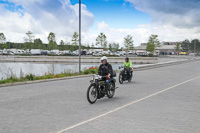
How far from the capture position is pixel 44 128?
5129mm

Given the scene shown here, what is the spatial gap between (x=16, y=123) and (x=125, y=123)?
2676 millimetres

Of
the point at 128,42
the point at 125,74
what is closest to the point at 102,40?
the point at 128,42

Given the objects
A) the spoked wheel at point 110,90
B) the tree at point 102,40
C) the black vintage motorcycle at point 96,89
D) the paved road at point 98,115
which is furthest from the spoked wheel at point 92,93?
the tree at point 102,40

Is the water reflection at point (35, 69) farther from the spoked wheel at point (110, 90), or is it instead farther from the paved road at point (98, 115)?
the paved road at point (98, 115)

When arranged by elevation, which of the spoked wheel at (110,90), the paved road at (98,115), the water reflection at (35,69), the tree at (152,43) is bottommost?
the water reflection at (35,69)

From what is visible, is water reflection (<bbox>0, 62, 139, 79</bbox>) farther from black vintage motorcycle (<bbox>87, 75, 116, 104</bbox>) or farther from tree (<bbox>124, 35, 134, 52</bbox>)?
tree (<bbox>124, 35, 134, 52</bbox>)

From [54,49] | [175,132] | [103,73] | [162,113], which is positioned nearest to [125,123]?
[175,132]

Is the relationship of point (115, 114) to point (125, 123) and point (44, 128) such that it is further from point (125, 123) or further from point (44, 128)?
point (44, 128)

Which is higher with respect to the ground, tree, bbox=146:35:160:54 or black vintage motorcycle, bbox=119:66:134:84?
tree, bbox=146:35:160:54

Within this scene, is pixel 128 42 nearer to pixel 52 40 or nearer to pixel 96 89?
pixel 52 40

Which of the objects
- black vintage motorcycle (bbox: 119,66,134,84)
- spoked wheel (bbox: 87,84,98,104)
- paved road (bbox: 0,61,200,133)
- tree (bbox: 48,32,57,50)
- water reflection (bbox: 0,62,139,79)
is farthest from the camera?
tree (bbox: 48,32,57,50)

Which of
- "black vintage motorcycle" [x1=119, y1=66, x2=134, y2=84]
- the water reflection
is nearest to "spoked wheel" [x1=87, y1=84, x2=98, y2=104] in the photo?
"black vintage motorcycle" [x1=119, y1=66, x2=134, y2=84]

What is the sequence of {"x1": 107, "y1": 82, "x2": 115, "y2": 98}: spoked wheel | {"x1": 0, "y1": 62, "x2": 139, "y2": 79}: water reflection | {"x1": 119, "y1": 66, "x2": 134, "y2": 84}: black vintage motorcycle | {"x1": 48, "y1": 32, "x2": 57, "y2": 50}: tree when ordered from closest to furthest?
{"x1": 107, "y1": 82, "x2": 115, "y2": 98}: spoked wheel < {"x1": 119, "y1": 66, "x2": 134, "y2": 84}: black vintage motorcycle < {"x1": 0, "y1": 62, "x2": 139, "y2": 79}: water reflection < {"x1": 48, "y1": 32, "x2": 57, "y2": 50}: tree

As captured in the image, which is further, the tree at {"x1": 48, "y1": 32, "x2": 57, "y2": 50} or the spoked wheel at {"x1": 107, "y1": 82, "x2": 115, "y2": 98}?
the tree at {"x1": 48, "y1": 32, "x2": 57, "y2": 50}
